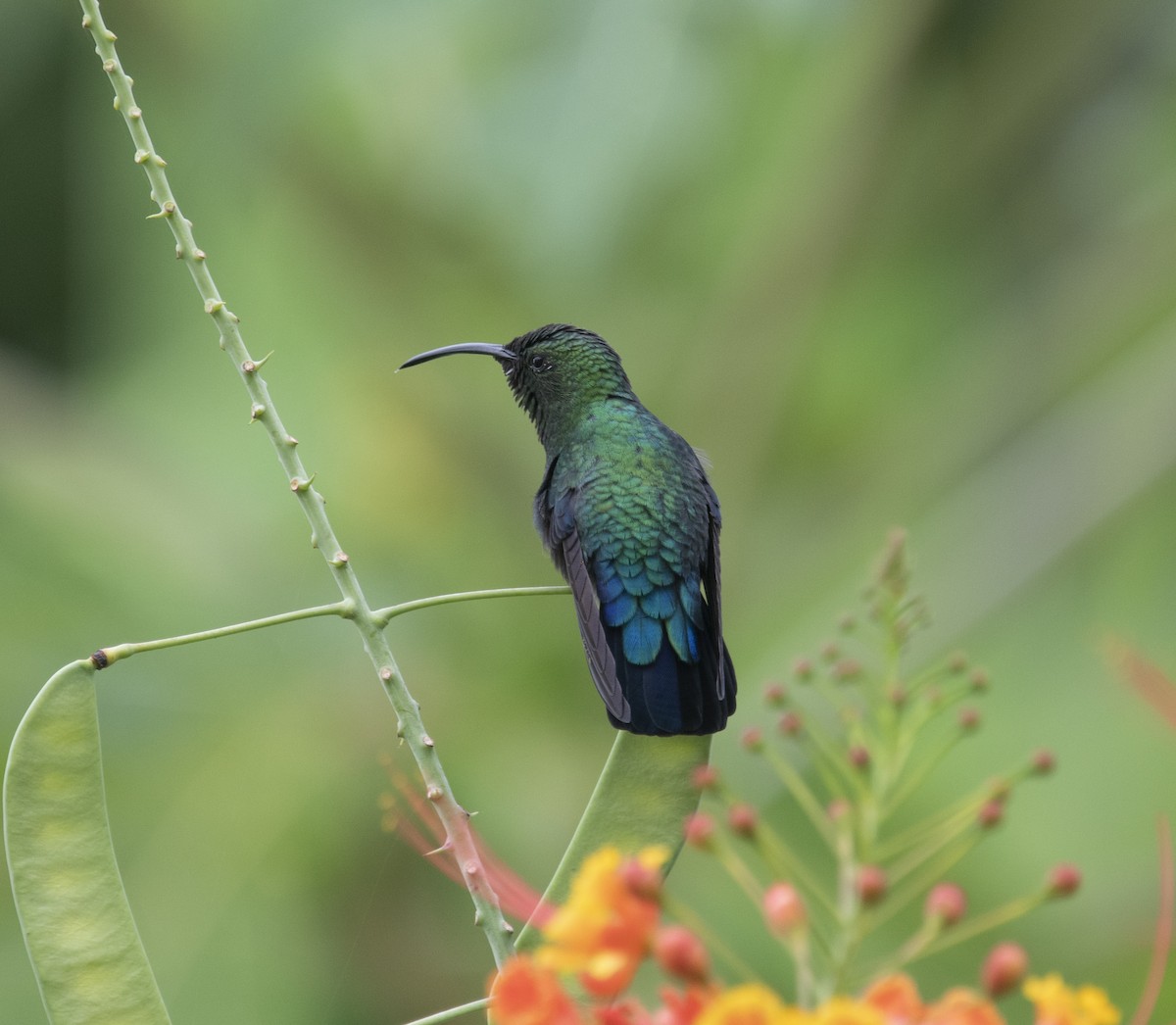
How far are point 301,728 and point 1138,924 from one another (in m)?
1.57

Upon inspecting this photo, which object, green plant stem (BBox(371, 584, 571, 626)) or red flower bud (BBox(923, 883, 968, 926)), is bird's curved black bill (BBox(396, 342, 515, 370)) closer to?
green plant stem (BBox(371, 584, 571, 626))

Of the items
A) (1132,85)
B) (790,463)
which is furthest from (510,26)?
(1132,85)

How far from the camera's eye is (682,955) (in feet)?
1.65

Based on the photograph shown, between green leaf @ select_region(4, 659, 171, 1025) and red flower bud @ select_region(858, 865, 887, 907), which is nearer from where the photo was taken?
red flower bud @ select_region(858, 865, 887, 907)

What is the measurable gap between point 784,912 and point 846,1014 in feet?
0.14

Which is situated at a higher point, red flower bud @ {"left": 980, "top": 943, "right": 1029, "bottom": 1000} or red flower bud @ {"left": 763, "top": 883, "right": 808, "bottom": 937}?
red flower bud @ {"left": 763, "top": 883, "right": 808, "bottom": 937}

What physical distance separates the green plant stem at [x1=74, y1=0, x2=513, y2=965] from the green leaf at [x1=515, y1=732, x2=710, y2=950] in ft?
0.14

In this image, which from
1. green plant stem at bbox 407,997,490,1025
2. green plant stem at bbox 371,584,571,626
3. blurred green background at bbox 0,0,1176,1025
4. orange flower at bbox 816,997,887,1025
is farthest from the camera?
blurred green background at bbox 0,0,1176,1025

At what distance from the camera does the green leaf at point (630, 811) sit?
0.75 metres

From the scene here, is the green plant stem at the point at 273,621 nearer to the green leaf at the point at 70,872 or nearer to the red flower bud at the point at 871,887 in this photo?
the green leaf at the point at 70,872

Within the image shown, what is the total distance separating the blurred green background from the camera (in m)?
2.62

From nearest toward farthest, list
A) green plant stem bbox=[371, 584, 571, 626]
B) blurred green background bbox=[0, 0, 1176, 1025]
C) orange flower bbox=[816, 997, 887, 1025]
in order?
orange flower bbox=[816, 997, 887, 1025], green plant stem bbox=[371, 584, 571, 626], blurred green background bbox=[0, 0, 1176, 1025]

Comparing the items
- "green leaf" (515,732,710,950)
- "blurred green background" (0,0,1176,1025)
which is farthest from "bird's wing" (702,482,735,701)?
"blurred green background" (0,0,1176,1025)

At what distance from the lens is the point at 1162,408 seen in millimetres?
2828
